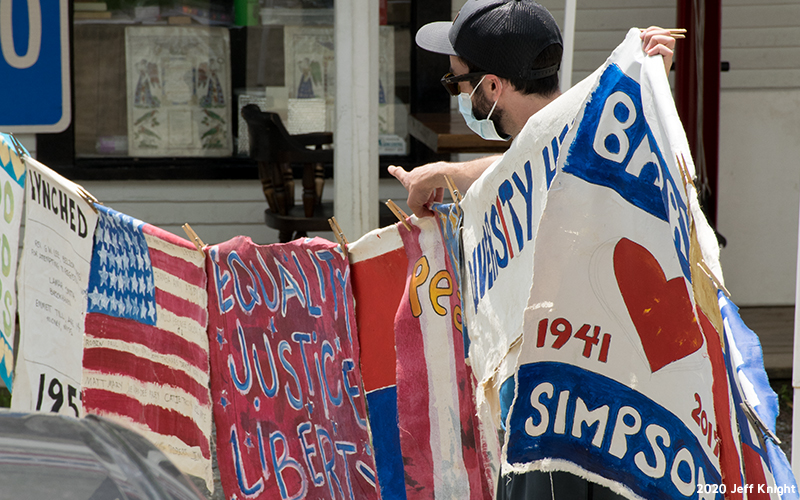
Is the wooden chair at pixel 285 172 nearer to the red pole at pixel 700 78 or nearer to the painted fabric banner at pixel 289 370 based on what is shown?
the red pole at pixel 700 78

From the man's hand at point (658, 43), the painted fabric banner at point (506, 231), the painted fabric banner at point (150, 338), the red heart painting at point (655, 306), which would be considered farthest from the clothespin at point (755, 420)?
the painted fabric banner at point (150, 338)

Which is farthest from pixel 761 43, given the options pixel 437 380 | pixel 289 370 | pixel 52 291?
pixel 52 291

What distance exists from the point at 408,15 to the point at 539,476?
16.5 ft

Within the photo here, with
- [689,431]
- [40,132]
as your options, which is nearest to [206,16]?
[40,132]

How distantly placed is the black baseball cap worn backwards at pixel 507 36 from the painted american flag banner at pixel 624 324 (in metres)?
0.38

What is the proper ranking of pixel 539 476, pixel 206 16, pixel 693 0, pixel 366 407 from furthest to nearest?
pixel 206 16
pixel 693 0
pixel 366 407
pixel 539 476

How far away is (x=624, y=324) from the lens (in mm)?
1467

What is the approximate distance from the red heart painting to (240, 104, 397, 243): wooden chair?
391cm

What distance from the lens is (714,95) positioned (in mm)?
5699

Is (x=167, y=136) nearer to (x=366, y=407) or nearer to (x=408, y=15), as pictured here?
(x=408, y=15)

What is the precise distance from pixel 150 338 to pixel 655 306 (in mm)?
1704

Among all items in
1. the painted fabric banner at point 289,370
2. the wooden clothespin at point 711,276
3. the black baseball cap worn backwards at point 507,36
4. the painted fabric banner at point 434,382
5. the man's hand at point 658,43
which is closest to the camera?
the wooden clothespin at point 711,276

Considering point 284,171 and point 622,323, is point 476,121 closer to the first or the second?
point 622,323

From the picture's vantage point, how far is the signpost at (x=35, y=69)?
5.66 meters
